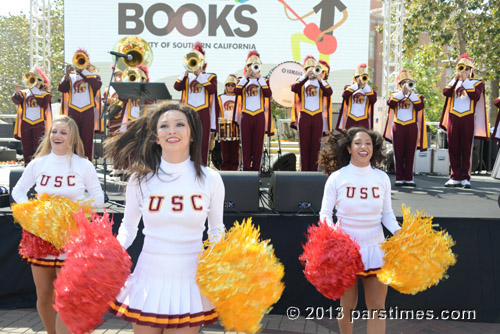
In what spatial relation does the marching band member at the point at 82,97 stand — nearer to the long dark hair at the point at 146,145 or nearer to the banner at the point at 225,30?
the banner at the point at 225,30

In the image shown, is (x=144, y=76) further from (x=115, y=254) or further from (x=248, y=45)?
(x=115, y=254)

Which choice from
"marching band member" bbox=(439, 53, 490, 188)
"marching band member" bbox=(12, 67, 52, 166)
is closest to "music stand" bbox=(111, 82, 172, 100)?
"marching band member" bbox=(12, 67, 52, 166)

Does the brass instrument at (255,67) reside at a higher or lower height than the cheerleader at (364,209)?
higher

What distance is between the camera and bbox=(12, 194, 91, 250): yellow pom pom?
2838mm

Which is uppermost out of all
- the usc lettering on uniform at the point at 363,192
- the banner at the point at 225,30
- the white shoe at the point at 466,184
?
the banner at the point at 225,30

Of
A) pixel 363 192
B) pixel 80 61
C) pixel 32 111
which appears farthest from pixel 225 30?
pixel 363 192

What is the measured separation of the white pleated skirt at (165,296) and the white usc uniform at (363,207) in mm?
1107

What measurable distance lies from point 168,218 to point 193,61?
535cm

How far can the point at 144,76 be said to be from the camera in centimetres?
824

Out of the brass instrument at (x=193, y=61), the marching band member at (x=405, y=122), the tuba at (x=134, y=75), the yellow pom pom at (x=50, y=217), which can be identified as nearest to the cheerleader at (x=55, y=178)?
the yellow pom pom at (x=50, y=217)

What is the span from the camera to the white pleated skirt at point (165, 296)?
192cm

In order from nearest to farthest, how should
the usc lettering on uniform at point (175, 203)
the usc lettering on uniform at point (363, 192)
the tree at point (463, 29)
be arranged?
the usc lettering on uniform at point (175, 203) → the usc lettering on uniform at point (363, 192) → the tree at point (463, 29)

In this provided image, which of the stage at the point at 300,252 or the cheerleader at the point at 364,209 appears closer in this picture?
the cheerleader at the point at 364,209

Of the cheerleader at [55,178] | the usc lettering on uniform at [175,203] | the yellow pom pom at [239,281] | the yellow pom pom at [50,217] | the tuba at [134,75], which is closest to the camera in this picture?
the yellow pom pom at [239,281]
